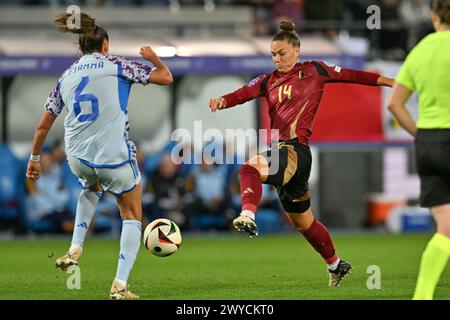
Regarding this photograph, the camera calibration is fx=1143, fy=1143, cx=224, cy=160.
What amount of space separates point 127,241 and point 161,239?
794 mm

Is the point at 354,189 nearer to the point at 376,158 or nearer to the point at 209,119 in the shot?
the point at 376,158

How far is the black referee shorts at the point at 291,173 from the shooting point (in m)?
10.0

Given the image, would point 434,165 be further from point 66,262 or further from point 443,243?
point 66,262

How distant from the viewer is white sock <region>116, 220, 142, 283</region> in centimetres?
916

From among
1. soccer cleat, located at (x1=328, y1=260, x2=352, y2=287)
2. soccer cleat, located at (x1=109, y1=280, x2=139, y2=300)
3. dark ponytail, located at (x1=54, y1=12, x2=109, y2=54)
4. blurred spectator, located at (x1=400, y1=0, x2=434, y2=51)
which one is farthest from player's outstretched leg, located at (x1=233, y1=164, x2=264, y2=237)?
blurred spectator, located at (x1=400, y1=0, x2=434, y2=51)

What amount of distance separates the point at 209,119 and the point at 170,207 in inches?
92.0

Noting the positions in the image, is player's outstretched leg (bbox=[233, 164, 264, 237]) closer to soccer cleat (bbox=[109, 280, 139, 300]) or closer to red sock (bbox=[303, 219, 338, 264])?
red sock (bbox=[303, 219, 338, 264])

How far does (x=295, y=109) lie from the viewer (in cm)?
1034

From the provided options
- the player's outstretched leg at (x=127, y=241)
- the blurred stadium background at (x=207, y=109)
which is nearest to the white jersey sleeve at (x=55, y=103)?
the player's outstretched leg at (x=127, y=241)

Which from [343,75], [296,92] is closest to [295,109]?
[296,92]

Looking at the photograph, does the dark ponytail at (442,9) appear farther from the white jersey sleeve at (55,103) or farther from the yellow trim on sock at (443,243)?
the white jersey sleeve at (55,103)
